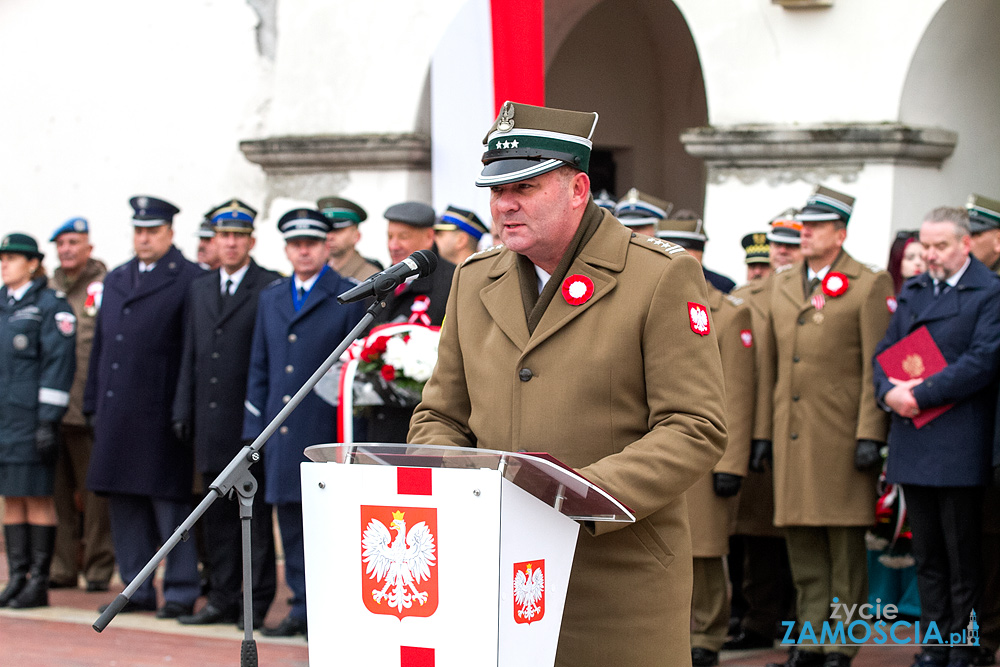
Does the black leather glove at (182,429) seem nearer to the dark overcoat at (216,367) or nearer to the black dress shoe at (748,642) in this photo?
the dark overcoat at (216,367)

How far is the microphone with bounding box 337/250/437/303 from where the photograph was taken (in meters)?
3.31

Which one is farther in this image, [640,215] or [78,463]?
[78,463]

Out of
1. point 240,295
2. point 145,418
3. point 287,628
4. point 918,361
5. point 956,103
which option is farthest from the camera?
point 956,103

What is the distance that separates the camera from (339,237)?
27.2ft

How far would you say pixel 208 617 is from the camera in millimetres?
7504

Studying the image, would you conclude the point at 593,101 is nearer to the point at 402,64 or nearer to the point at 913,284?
the point at 402,64

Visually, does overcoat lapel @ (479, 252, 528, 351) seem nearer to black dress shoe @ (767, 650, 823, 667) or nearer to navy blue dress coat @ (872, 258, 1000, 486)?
navy blue dress coat @ (872, 258, 1000, 486)

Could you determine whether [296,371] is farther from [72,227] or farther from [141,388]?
[72,227]

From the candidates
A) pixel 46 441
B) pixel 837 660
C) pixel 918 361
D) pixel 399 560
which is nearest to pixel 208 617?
pixel 46 441

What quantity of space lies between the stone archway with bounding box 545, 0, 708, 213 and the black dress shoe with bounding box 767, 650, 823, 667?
20.2ft

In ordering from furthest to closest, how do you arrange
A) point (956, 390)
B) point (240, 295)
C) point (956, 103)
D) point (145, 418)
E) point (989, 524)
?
1. point (956, 103)
2. point (145, 418)
3. point (240, 295)
4. point (989, 524)
5. point (956, 390)

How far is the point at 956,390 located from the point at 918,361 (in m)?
0.22

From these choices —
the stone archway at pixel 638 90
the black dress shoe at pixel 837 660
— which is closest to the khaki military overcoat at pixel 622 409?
the black dress shoe at pixel 837 660

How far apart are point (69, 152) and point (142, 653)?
579 centimetres
